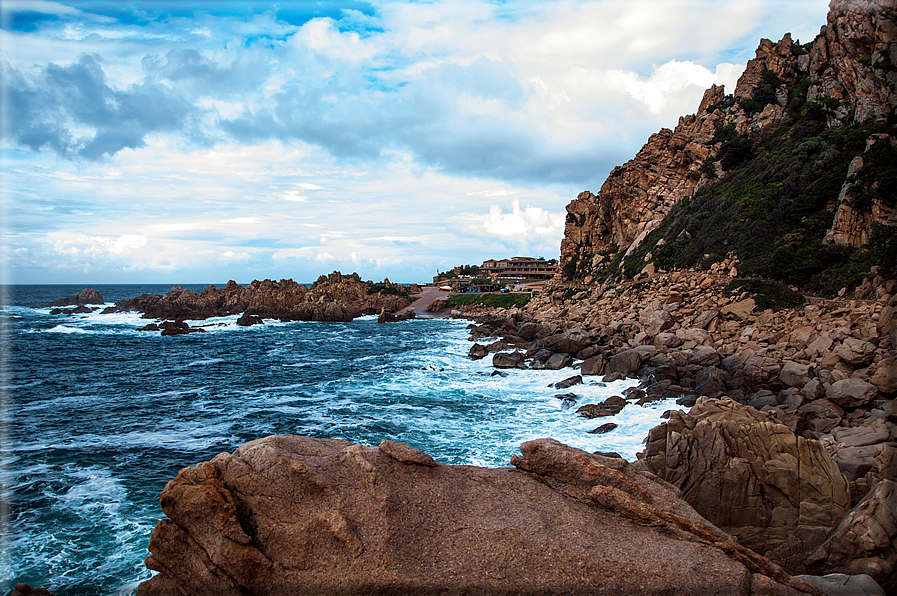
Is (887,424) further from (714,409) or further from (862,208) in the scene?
(862,208)

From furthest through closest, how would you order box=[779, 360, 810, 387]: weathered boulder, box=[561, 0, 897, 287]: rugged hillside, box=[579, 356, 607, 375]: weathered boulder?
box=[579, 356, 607, 375]: weathered boulder
box=[561, 0, 897, 287]: rugged hillside
box=[779, 360, 810, 387]: weathered boulder

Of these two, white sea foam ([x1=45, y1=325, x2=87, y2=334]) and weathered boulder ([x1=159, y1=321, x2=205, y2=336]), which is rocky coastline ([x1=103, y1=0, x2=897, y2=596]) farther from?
white sea foam ([x1=45, y1=325, x2=87, y2=334])

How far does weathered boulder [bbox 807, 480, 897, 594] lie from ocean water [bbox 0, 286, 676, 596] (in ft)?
21.5

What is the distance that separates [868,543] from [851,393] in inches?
371

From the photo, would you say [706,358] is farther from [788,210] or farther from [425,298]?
[425,298]

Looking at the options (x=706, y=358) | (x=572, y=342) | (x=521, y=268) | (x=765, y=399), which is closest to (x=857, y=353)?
(x=765, y=399)

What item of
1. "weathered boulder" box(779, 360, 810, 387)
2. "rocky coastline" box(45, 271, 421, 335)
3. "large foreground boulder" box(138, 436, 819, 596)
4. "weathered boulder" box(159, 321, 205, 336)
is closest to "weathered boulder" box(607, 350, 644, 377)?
"weathered boulder" box(779, 360, 810, 387)

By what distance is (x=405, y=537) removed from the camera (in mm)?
5785

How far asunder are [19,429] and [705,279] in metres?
36.2

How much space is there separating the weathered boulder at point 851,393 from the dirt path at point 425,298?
65.9m

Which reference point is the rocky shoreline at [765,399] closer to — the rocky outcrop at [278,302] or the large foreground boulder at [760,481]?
the large foreground boulder at [760,481]

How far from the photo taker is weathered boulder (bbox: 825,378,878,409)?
44.2 ft

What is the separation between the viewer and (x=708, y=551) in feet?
19.3

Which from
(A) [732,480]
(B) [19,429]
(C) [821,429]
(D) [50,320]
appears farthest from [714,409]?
(D) [50,320]
